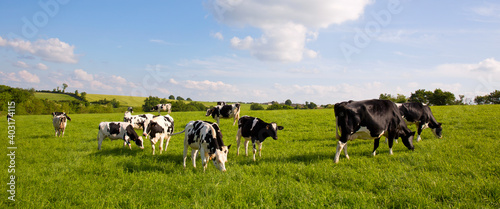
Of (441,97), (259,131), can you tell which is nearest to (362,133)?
(259,131)

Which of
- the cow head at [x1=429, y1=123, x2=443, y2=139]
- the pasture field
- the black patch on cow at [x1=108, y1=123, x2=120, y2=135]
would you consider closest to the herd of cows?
the pasture field

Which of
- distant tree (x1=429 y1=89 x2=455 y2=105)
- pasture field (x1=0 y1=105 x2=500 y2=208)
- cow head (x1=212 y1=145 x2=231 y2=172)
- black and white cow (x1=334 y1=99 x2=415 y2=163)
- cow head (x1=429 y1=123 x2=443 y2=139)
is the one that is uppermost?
distant tree (x1=429 y1=89 x2=455 y2=105)

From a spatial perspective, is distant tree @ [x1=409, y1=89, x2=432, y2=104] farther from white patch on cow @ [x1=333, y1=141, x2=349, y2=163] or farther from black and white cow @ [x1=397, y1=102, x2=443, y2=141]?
white patch on cow @ [x1=333, y1=141, x2=349, y2=163]

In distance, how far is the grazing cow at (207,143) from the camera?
6656mm

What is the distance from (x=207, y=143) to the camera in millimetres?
7039

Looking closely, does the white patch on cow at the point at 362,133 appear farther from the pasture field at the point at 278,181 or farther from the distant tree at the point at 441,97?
the distant tree at the point at 441,97

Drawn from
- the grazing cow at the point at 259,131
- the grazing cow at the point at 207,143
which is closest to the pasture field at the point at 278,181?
the grazing cow at the point at 207,143

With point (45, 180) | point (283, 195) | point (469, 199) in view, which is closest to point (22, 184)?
point (45, 180)

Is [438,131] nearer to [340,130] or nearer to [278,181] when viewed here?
[340,130]

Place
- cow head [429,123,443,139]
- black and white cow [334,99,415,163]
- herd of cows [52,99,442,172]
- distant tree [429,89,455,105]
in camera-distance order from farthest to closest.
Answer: distant tree [429,89,455,105] < cow head [429,123,443,139] < black and white cow [334,99,415,163] < herd of cows [52,99,442,172]

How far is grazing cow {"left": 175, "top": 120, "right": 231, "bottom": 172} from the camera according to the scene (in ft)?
21.8

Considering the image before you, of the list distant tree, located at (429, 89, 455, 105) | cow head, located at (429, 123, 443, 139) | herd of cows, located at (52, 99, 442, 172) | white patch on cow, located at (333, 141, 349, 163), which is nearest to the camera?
herd of cows, located at (52, 99, 442, 172)

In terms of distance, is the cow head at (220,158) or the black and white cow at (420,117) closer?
the cow head at (220,158)

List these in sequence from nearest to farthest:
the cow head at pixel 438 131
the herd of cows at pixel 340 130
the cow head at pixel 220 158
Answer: the cow head at pixel 220 158, the herd of cows at pixel 340 130, the cow head at pixel 438 131
